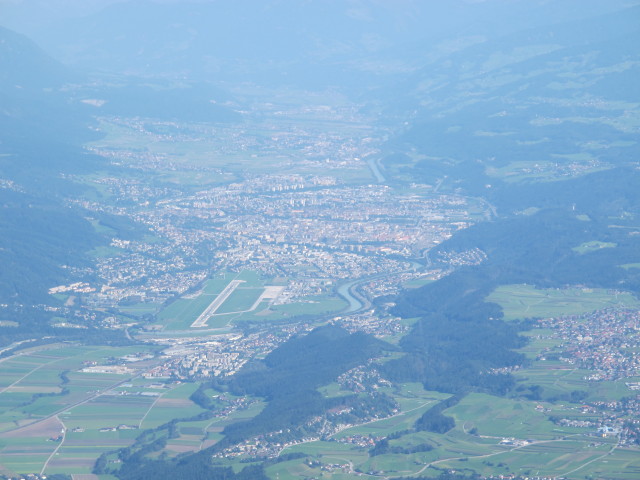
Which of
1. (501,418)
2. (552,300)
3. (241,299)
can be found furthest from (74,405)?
(552,300)

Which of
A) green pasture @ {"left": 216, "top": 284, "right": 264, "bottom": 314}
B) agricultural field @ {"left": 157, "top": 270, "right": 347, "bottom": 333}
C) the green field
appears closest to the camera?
the green field

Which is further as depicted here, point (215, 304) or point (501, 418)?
point (215, 304)

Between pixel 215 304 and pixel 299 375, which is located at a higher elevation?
pixel 215 304

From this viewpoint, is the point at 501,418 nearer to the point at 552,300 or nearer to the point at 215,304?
the point at 552,300

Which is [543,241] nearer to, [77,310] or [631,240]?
[631,240]

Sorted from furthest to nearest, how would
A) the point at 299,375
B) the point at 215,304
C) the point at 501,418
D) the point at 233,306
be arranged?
the point at 215,304
the point at 233,306
the point at 299,375
the point at 501,418

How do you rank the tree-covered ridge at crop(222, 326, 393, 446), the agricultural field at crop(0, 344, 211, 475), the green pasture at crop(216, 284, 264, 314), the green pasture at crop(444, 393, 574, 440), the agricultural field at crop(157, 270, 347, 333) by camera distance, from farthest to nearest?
the green pasture at crop(216, 284, 264, 314)
the agricultural field at crop(157, 270, 347, 333)
the tree-covered ridge at crop(222, 326, 393, 446)
the agricultural field at crop(0, 344, 211, 475)
the green pasture at crop(444, 393, 574, 440)

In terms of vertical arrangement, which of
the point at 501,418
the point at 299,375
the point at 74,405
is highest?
the point at 74,405

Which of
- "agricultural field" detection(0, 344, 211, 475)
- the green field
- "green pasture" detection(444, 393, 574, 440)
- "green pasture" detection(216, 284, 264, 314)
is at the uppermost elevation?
"green pasture" detection(216, 284, 264, 314)

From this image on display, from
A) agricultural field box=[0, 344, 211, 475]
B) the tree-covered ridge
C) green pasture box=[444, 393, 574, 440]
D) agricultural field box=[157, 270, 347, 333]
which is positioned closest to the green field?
the tree-covered ridge

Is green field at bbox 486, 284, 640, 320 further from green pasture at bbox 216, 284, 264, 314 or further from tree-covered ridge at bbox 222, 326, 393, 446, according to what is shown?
green pasture at bbox 216, 284, 264, 314
